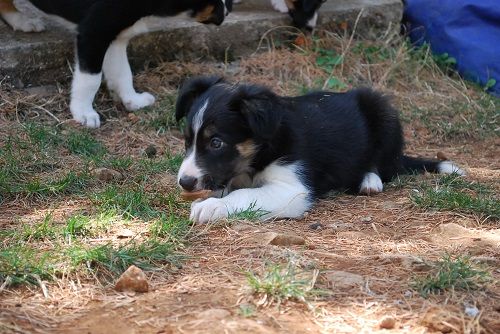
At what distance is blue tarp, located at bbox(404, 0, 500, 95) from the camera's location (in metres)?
7.98

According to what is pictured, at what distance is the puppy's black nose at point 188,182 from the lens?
4.15 meters

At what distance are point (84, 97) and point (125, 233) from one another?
2653mm

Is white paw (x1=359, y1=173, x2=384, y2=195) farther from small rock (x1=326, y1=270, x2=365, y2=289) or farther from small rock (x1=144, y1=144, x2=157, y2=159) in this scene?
small rock (x1=326, y1=270, x2=365, y2=289)

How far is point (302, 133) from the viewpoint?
4676 millimetres

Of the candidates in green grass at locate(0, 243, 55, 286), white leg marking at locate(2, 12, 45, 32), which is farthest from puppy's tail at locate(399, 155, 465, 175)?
white leg marking at locate(2, 12, 45, 32)

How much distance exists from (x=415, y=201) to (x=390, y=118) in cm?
97

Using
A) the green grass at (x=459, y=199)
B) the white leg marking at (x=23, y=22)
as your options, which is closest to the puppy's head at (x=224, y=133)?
the green grass at (x=459, y=199)

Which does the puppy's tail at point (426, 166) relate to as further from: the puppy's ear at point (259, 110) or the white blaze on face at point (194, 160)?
the white blaze on face at point (194, 160)

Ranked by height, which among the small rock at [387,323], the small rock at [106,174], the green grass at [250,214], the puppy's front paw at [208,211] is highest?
the small rock at [387,323]

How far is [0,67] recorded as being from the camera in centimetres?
624

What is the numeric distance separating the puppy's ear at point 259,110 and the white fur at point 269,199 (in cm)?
27

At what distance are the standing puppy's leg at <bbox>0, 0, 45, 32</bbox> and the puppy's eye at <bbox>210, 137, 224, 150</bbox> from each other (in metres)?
2.91

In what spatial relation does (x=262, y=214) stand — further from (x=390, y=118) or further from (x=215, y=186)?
(x=390, y=118)

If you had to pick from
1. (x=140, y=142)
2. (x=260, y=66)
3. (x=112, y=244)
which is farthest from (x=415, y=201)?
(x=260, y=66)
